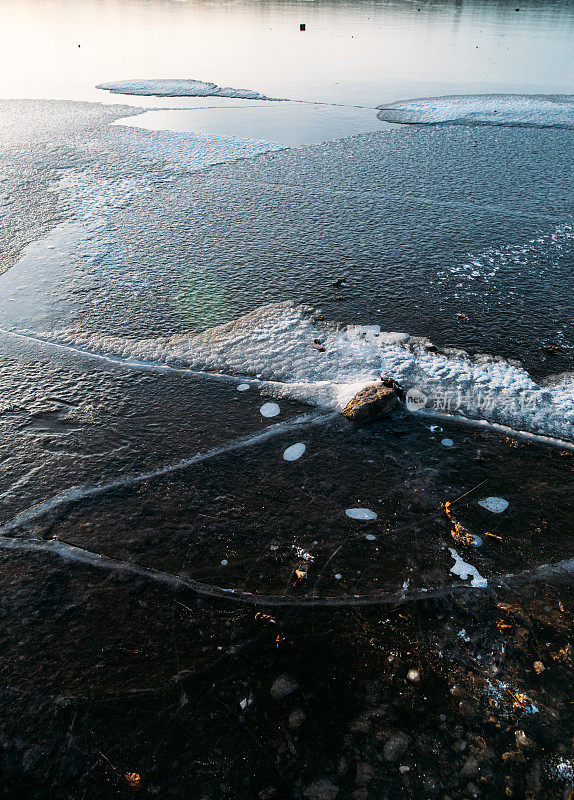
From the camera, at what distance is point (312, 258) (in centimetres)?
377

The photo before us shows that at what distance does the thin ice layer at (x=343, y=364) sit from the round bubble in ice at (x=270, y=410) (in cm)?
9

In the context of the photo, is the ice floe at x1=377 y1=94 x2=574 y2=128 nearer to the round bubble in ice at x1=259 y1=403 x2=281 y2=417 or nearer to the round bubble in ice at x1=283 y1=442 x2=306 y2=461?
the round bubble in ice at x1=259 y1=403 x2=281 y2=417

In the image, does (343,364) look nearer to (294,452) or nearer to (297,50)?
(294,452)

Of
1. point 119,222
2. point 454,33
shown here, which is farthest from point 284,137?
point 454,33

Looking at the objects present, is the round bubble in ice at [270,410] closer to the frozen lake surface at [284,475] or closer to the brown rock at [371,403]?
the frozen lake surface at [284,475]

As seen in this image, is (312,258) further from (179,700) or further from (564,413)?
(179,700)

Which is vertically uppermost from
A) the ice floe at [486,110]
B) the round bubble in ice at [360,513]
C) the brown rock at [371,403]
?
the ice floe at [486,110]

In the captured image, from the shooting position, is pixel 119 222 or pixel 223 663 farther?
pixel 119 222

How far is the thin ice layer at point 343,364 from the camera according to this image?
251 centimetres

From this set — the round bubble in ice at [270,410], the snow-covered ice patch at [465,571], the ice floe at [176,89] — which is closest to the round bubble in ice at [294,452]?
the round bubble in ice at [270,410]

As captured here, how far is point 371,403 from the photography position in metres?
2.44

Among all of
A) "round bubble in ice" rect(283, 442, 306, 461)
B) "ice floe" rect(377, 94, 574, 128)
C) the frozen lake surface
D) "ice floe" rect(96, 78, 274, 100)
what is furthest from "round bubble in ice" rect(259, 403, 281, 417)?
"ice floe" rect(96, 78, 274, 100)

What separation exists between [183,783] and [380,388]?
1722mm

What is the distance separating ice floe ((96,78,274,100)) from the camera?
8.01 metres
